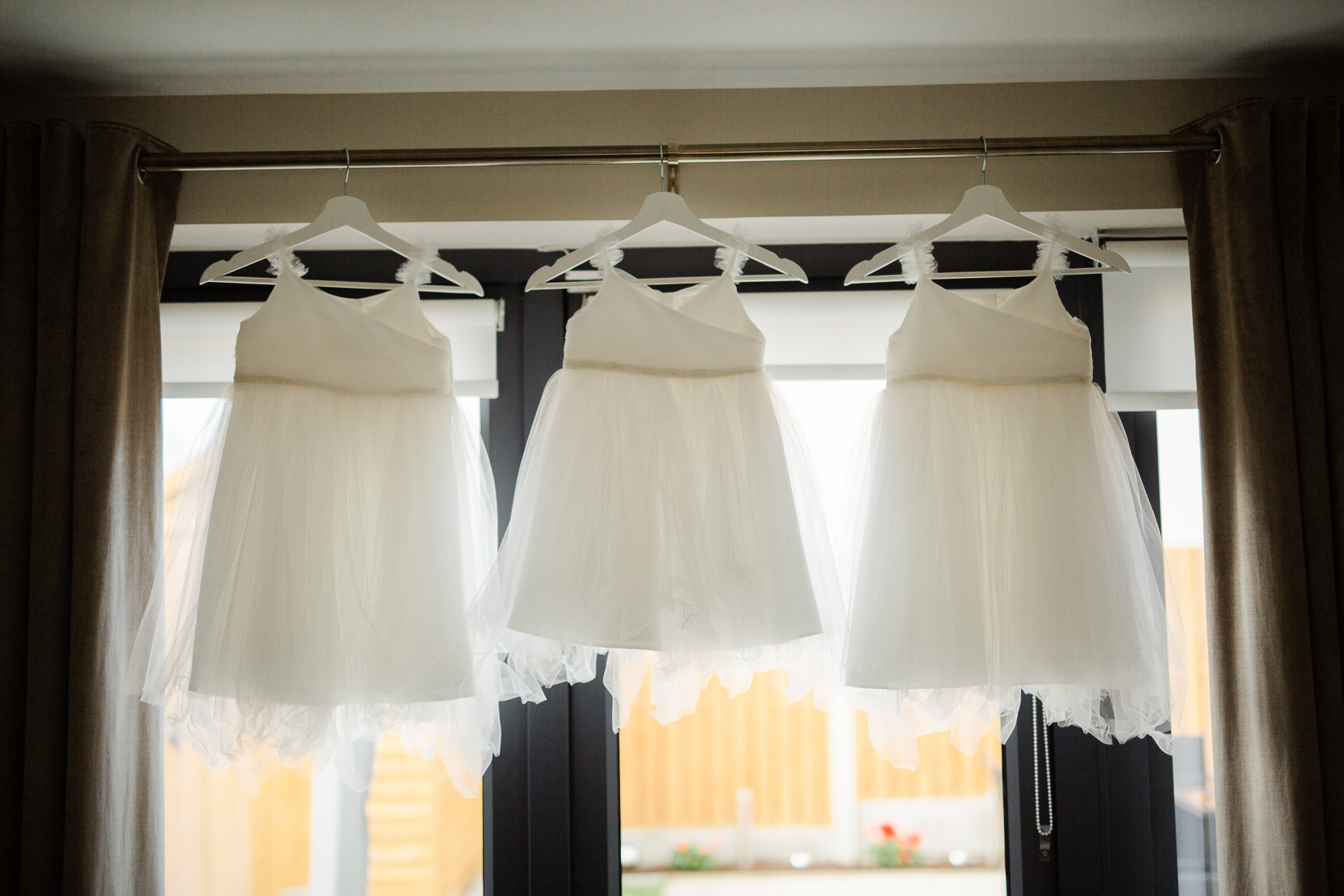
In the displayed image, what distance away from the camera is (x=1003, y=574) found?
1.27 metres

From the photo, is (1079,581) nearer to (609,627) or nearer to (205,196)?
(609,627)

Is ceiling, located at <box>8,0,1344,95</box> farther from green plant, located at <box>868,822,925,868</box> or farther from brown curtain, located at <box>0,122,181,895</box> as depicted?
green plant, located at <box>868,822,925,868</box>

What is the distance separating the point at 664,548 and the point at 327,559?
1.81 feet

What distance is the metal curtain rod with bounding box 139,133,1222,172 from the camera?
132 centimetres

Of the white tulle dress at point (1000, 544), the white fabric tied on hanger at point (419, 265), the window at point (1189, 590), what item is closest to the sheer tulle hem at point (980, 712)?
the white tulle dress at point (1000, 544)

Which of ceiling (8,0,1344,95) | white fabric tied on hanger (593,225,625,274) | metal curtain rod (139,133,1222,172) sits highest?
ceiling (8,0,1344,95)

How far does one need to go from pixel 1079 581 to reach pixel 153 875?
1633mm

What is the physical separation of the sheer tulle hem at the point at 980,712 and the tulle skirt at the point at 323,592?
2.13 ft

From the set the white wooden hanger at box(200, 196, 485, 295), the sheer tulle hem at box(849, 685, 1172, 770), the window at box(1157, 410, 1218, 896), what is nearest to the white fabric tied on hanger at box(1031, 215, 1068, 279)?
the window at box(1157, 410, 1218, 896)

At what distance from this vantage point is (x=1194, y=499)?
1.61m

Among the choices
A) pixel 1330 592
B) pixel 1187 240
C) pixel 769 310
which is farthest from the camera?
pixel 769 310

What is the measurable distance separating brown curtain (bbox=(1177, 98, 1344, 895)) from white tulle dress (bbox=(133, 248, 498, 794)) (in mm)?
1262

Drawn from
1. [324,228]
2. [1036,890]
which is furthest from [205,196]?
[1036,890]

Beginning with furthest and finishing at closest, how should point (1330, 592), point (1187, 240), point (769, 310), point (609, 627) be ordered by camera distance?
point (769, 310)
point (1187, 240)
point (1330, 592)
point (609, 627)
